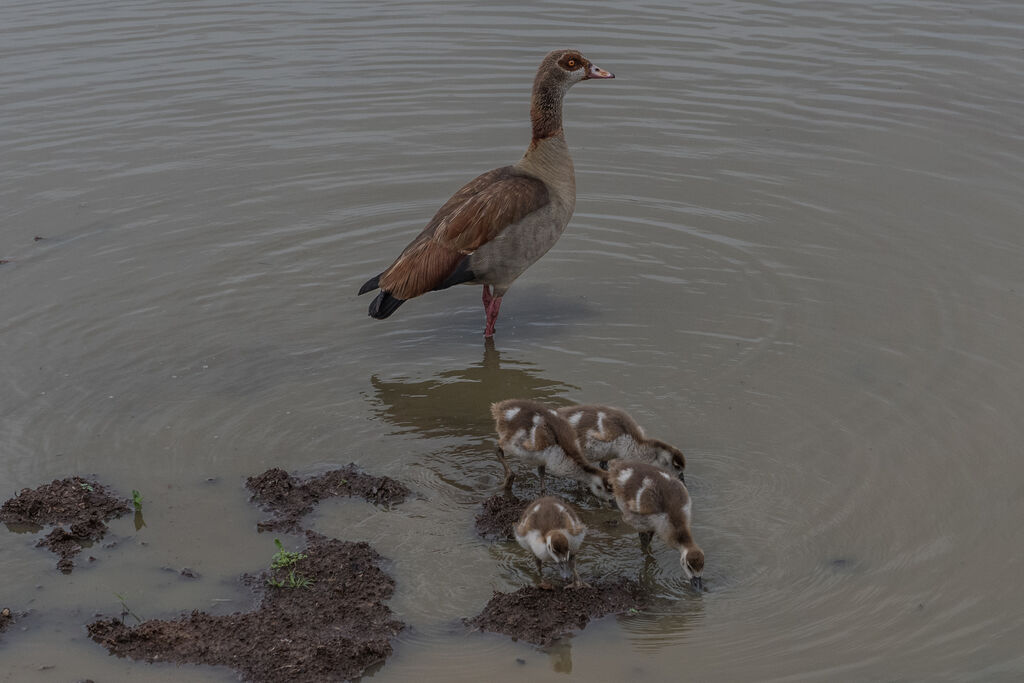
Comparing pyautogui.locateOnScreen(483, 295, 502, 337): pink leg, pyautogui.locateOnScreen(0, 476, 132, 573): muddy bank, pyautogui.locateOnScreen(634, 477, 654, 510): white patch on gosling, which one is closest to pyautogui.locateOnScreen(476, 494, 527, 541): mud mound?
pyautogui.locateOnScreen(634, 477, 654, 510): white patch on gosling

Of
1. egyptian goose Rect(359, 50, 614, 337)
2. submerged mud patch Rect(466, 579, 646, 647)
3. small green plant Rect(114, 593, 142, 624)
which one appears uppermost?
egyptian goose Rect(359, 50, 614, 337)

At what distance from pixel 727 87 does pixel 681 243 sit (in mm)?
4101

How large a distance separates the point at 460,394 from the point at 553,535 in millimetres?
2920

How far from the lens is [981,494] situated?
7664 millimetres

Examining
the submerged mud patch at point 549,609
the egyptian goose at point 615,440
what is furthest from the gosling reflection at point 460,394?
the submerged mud patch at point 549,609

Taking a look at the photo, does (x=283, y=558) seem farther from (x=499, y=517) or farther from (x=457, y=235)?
(x=457, y=235)

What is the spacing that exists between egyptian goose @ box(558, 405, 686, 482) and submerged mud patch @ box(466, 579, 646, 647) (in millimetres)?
1184

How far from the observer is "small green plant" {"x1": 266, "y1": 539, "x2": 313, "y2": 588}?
689 centimetres

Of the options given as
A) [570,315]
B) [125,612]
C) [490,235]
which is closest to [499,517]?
[125,612]

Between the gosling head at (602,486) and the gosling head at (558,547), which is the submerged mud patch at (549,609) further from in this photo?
the gosling head at (602,486)

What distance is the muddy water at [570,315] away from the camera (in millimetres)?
6855

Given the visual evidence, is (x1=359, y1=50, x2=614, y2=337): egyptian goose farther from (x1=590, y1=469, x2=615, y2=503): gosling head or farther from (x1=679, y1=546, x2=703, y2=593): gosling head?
(x1=679, y1=546, x2=703, y2=593): gosling head

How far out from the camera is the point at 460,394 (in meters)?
9.40

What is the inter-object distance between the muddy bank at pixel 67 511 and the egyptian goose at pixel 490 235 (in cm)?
292
